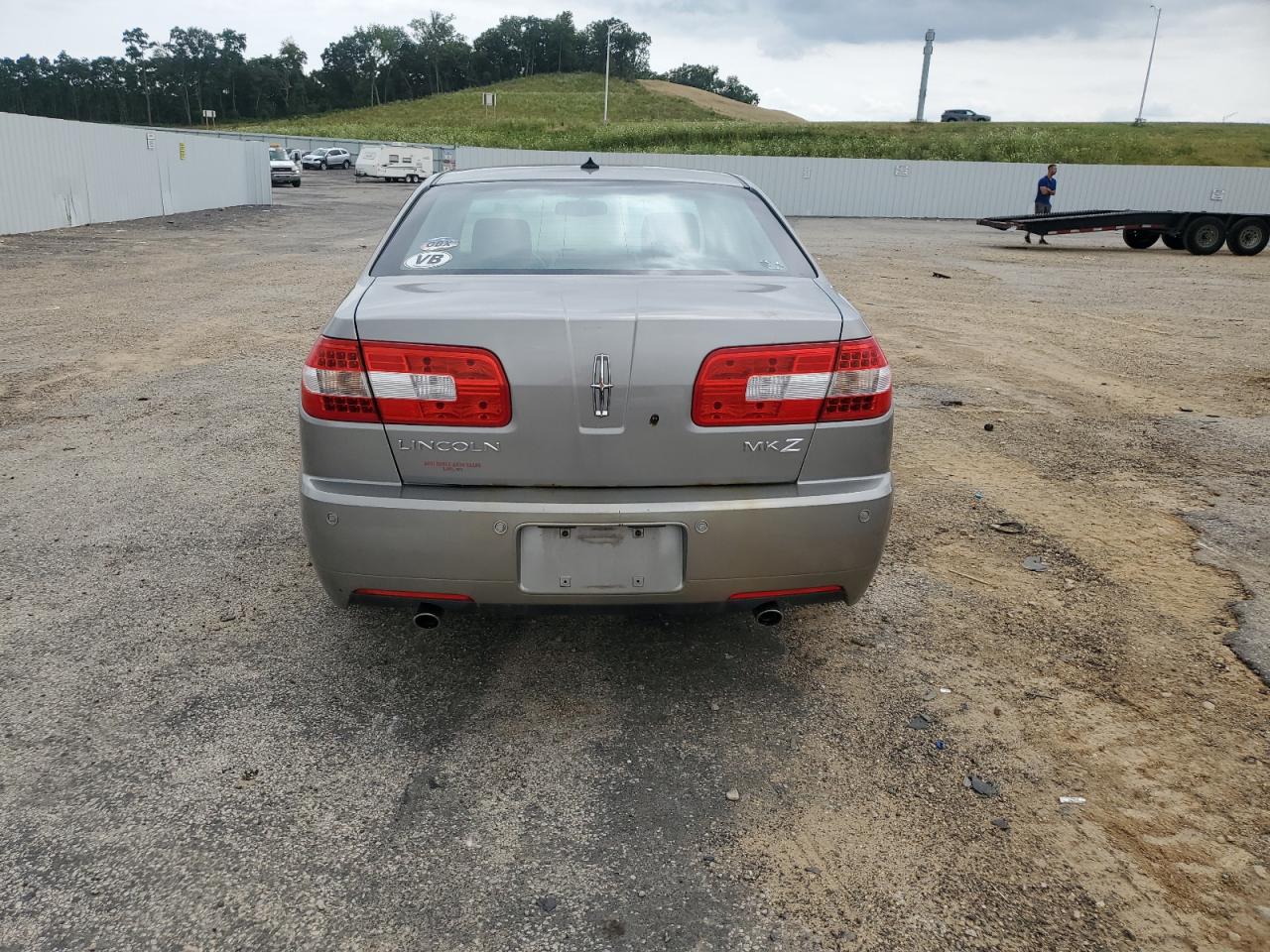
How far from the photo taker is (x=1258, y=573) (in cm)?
400

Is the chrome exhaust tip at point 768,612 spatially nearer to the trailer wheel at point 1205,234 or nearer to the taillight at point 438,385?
the taillight at point 438,385

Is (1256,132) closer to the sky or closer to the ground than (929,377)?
closer to the sky

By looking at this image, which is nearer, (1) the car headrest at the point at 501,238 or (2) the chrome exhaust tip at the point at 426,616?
(2) the chrome exhaust tip at the point at 426,616

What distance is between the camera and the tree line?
115 m

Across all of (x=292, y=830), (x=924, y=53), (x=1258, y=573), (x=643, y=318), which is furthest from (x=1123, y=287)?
(x=924, y=53)

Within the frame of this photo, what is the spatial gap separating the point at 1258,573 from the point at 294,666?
392cm

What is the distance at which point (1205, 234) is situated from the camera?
68.9 feet

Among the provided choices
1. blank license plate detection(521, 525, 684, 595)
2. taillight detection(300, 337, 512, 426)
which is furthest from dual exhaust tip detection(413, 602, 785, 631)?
taillight detection(300, 337, 512, 426)

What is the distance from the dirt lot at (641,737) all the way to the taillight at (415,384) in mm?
977

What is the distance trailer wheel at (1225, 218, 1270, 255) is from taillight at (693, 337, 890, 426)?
22580 mm

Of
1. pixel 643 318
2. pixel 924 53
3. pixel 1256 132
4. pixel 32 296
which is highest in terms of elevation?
pixel 924 53

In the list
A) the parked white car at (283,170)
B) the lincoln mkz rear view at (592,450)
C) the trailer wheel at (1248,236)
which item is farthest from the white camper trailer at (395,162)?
the lincoln mkz rear view at (592,450)

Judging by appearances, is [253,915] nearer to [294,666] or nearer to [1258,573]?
[294,666]

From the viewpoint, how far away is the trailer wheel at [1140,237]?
71.3ft
